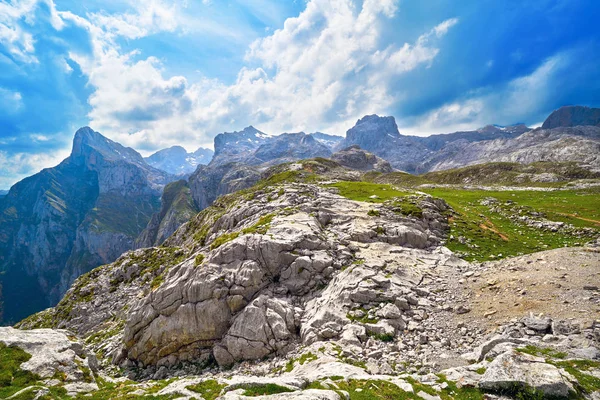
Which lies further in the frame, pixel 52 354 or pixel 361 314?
pixel 361 314

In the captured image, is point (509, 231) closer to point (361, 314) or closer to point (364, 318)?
point (361, 314)

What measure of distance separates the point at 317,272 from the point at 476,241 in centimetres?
2355

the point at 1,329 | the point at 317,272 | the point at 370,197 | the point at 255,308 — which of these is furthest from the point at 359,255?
the point at 1,329

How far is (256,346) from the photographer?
86.3ft

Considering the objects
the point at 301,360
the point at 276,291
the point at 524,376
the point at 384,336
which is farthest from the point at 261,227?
the point at 524,376

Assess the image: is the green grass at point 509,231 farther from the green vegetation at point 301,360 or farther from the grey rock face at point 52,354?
the grey rock face at point 52,354

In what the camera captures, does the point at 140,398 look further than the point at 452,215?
No

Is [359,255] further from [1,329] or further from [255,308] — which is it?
[1,329]

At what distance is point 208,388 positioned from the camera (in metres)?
17.4

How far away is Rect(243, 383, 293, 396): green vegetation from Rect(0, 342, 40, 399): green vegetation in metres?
15.5

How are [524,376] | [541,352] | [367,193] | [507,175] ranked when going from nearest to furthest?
[524,376]
[541,352]
[367,193]
[507,175]

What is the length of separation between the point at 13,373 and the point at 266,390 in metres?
19.1

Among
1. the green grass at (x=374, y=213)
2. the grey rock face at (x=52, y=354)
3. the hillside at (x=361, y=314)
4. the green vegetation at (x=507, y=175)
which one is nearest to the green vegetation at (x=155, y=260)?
the hillside at (x=361, y=314)

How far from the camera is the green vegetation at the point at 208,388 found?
1611 centimetres
